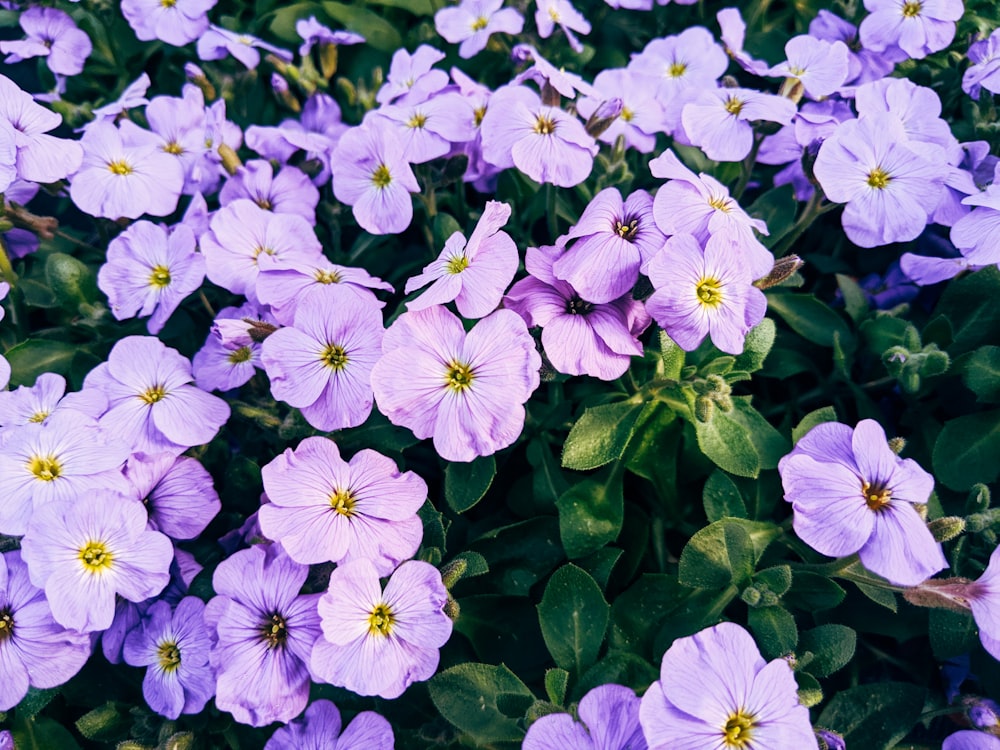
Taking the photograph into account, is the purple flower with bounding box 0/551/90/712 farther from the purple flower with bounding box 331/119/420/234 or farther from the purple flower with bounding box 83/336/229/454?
the purple flower with bounding box 331/119/420/234

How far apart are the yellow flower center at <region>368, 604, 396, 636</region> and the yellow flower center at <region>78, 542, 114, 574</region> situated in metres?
0.58

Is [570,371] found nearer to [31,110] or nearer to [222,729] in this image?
[222,729]

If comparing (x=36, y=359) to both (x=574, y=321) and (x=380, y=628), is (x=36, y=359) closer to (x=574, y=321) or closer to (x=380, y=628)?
(x=380, y=628)

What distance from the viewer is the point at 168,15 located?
2.65 m

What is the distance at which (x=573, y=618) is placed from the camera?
1771mm

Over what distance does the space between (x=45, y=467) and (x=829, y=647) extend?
1714mm

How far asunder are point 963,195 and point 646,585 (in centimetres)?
126

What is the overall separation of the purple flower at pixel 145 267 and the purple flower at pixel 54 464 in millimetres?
376

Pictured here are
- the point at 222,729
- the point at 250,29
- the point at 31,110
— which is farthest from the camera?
the point at 250,29

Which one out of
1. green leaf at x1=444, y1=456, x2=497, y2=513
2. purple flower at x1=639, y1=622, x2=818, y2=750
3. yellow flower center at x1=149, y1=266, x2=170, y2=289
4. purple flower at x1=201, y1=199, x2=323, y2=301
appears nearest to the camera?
purple flower at x1=639, y1=622, x2=818, y2=750

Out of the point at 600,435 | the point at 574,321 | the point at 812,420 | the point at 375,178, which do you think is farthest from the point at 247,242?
the point at 812,420

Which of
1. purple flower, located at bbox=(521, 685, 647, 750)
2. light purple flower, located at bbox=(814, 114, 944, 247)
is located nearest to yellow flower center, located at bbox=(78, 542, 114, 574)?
purple flower, located at bbox=(521, 685, 647, 750)

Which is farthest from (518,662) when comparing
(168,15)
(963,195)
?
(168,15)

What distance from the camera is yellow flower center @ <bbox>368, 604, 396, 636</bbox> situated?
5.35 feet
